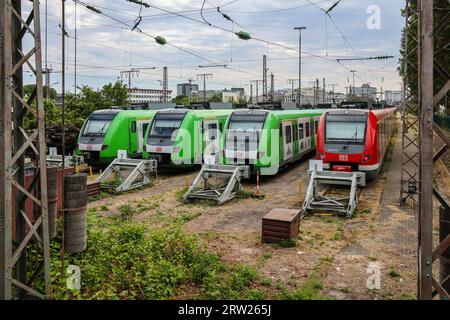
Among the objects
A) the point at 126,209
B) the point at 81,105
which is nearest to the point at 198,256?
the point at 126,209

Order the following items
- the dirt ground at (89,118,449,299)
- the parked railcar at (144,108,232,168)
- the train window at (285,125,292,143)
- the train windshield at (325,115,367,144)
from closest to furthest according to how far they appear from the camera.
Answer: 1. the dirt ground at (89,118,449,299)
2. the train windshield at (325,115,367,144)
3. the train window at (285,125,292,143)
4. the parked railcar at (144,108,232,168)

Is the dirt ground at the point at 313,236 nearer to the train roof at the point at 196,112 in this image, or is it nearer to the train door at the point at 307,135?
the train roof at the point at 196,112

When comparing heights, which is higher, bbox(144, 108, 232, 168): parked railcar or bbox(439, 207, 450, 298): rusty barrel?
bbox(144, 108, 232, 168): parked railcar

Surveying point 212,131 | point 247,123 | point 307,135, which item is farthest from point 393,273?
point 307,135

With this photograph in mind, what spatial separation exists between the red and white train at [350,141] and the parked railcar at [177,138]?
488cm

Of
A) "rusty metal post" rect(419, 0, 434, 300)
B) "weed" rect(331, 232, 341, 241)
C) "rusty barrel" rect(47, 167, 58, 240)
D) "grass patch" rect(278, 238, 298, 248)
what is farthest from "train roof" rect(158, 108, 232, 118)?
"rusty metal post" rect(419, 0, 434, 300)

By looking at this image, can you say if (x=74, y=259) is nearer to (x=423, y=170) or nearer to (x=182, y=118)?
(x=423, y=170)

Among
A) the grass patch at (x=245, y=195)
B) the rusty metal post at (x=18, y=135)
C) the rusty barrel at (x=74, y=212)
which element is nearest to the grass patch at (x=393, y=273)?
the rusty barrel at (x=74, y=212)

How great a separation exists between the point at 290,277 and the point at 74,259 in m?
3.78

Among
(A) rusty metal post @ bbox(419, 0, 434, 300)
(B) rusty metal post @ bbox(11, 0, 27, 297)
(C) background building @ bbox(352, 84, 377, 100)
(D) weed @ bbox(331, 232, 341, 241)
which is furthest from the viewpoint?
(C) background building @ bbox(352, 84, 377, 100)

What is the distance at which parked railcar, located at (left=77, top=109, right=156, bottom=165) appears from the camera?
62.6ft

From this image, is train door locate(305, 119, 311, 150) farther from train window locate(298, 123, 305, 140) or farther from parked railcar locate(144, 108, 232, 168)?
parked railcar locate(144, 108, 232, 168)

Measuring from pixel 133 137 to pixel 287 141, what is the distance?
740 cm

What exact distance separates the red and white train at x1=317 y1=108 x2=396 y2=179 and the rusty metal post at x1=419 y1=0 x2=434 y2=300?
33.5 ft
